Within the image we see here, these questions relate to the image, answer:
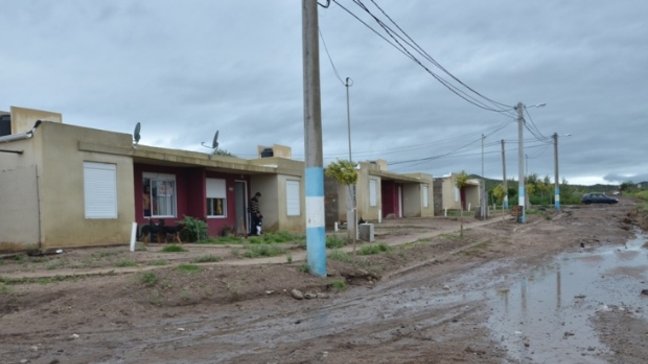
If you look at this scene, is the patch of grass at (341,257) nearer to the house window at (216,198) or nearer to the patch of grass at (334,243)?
the patch of grass at (334,243)

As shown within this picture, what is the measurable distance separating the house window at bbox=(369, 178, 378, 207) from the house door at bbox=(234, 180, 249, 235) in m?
11.8

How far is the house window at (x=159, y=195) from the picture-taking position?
23.4 meters

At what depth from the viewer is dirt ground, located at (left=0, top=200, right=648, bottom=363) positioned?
7148 mm

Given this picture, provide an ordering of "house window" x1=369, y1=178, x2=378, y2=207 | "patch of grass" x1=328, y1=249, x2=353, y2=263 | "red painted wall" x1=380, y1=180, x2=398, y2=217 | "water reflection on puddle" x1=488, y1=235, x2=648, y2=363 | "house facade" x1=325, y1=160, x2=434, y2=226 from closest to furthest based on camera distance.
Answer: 1. "water reflection on puddle" x1=488, y1=235, x2=648, y2=363
2. "patch of grass" x1=328, y1=249, x2=353, y2=263
3. "house facade" x1=325, y1=160, x2=434, y2=226
4. "house window" x1=369, y1=178, x2=378, y2=207
5. "red painted wall" x1=380, y1=180, x2=398, y2=217

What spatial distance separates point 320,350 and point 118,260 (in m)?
9.56

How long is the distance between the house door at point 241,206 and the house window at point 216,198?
109 centimetres

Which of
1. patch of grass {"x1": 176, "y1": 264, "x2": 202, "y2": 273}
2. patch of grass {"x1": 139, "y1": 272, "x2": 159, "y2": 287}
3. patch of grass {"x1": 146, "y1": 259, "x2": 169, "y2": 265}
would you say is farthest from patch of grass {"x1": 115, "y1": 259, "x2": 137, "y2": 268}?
patch of grass {"x1": 139, "y1": 272, "x2": 159, "y2": 287}

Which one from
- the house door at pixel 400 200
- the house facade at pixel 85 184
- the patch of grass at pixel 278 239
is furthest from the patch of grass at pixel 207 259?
the house door at pixel 400 200

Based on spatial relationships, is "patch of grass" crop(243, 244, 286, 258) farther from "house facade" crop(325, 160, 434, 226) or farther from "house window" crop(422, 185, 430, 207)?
"house window" crop(422, 185, 430, 207)

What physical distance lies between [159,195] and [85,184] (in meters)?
5.60

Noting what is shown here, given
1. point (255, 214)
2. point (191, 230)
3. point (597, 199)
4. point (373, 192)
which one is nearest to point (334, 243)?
point (191, 230)

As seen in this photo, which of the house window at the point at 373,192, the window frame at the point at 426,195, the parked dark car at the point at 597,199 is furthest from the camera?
the parked dark car at the point at 597,199

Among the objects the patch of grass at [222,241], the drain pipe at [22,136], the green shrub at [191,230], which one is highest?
the drain pipe at [22,136]

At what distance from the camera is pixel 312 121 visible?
42.4 feet
